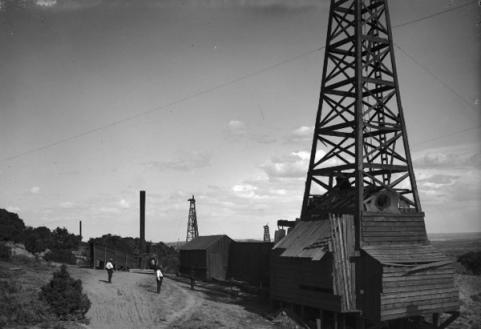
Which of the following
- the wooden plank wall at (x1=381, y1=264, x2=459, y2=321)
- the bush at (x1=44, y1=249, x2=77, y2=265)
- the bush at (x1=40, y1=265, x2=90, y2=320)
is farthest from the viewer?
the bush at (x1=44, y1=249, x2=77, y2=265)

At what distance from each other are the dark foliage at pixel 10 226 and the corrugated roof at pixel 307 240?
34.1 m

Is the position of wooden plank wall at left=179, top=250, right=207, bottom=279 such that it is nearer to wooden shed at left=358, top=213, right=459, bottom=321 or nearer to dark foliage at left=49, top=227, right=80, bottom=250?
wooden shed at left=358, top=213, right=459, bottom=321

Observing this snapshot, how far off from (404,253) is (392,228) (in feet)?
4.55

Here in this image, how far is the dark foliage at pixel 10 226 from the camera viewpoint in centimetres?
4503

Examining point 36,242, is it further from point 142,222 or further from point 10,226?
point 142,222

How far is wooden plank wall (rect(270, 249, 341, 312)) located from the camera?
20.0 metres

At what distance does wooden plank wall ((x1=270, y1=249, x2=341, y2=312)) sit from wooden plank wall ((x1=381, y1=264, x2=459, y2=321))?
227 centimetres

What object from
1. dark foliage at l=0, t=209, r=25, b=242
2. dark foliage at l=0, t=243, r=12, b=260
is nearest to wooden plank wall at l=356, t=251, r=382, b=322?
dark foliage at l=0, t=243, r=12, b=260

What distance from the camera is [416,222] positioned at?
866 inches

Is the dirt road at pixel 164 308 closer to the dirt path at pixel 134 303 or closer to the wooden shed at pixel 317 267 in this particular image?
the dirt path at pixel 134 303

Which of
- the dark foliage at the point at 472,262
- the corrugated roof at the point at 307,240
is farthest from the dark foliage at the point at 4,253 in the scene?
the dark foliage at the point at 472,262

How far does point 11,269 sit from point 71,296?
14.0 metres

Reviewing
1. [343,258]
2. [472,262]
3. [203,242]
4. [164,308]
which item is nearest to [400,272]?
[343,258]

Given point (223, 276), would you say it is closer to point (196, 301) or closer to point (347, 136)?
point (196, 301)
